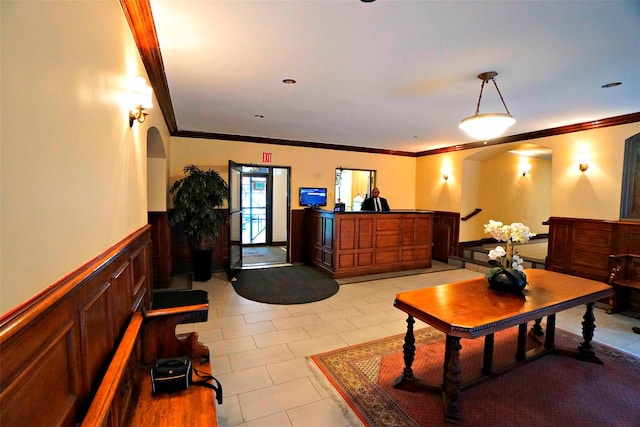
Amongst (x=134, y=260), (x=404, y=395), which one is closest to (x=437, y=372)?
(x=404, y=395)

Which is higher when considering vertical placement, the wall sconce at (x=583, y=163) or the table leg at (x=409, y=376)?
the wall sconce at (x=583, y=163)

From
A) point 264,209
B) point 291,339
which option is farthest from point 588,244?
point 264,209

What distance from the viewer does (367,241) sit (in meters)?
5.50

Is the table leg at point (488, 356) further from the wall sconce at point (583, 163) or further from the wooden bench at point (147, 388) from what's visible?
the wall sconce at point (583, 163)

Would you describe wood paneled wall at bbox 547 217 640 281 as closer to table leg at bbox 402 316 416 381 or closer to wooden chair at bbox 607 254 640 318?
wooden chair at bbox 607 254 640 318

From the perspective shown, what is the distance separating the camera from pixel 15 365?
0.73 metres

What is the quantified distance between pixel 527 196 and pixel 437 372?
714cm

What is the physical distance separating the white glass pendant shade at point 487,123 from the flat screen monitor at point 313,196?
3.79 m

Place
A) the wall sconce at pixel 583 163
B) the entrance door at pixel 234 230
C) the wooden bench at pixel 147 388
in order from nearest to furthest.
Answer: the wooden bench at pixel 147 388 → the wall sconce at pixel 583 163 → the entrance door at pixel 234 230

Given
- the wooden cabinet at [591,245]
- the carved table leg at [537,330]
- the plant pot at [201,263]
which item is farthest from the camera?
the plant pot at [201,263]

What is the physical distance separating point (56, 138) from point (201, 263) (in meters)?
4.36

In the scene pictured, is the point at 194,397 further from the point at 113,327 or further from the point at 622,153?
the point at 622,153

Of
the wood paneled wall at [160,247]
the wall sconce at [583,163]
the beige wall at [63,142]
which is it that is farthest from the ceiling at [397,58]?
the wood paneled wall at [160,247]

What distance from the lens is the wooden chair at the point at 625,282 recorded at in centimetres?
380
